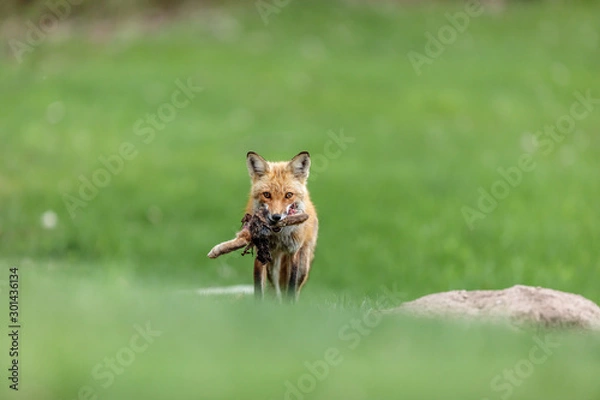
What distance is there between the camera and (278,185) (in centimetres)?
754

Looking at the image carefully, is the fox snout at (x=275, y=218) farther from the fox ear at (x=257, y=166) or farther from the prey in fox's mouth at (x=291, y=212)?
the fox ear at (x=257, y=166)

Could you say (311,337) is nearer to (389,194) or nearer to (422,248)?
(422,248)

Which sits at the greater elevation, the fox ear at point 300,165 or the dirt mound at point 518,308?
the fox ear at point 300,165

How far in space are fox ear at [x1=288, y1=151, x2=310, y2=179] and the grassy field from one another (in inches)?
38.8

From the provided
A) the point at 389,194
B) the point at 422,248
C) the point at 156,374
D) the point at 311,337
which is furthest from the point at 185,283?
the point at 156,374

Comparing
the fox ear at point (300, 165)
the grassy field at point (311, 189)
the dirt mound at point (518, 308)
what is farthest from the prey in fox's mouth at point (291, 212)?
the dirt mound at point (518, 308)

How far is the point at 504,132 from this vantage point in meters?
21.2

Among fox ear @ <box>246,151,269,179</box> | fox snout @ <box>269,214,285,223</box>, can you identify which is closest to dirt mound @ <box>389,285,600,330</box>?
fox snout @ <box>269,214,285,223</box>

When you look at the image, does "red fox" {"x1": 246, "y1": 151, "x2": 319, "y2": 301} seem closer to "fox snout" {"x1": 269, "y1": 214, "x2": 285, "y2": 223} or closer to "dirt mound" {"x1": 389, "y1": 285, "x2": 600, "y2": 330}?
"fox snout" {"x1": 269, "y1": 214, "x2": 285, "y2": 223}

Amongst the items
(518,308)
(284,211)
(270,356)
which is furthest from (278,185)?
(270,356)

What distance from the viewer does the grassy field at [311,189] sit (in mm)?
5207

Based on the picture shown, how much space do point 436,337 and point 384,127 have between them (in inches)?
604

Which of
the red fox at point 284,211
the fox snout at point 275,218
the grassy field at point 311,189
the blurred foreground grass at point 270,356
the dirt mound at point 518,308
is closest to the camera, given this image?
the blurred foreground grass at point 270,356

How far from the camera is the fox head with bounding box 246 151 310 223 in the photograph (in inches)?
295
